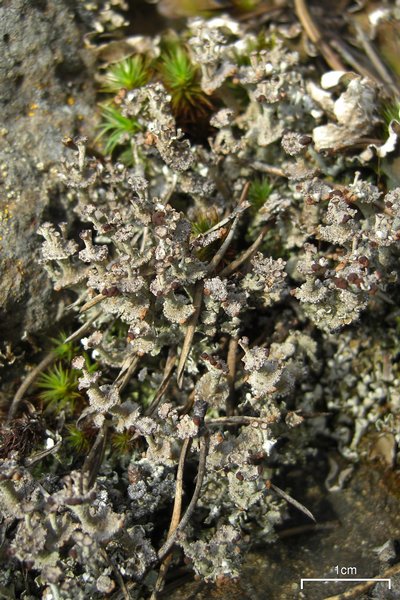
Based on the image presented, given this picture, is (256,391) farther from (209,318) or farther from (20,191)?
(20,191)

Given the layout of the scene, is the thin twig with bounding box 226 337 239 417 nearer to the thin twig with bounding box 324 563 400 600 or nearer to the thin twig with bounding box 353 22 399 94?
the thin twig with bounding box 324 563 400 600

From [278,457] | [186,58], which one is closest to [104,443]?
[278,457]

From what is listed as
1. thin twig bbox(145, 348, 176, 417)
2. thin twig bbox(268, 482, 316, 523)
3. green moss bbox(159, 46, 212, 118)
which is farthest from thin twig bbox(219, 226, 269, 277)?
thin twig bbox(268, 482, 316, 523)

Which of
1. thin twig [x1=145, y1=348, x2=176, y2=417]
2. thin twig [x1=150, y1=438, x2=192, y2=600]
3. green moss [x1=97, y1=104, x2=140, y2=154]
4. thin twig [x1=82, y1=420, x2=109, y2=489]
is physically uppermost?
green moss [x1=97, y1=104, x2=140, y2=154]

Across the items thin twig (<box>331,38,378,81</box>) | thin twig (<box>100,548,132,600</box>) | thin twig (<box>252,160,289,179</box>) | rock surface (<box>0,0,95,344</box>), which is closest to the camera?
thin twig (<box>100,548,132,600</box>)

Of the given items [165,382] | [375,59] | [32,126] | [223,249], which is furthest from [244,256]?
[375,59]

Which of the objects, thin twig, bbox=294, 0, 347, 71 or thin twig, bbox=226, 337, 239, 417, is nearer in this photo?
thin twig, bbox=226, 337, 239, 417

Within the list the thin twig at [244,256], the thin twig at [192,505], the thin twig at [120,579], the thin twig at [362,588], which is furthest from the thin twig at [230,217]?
the thin twig at [362,588]
